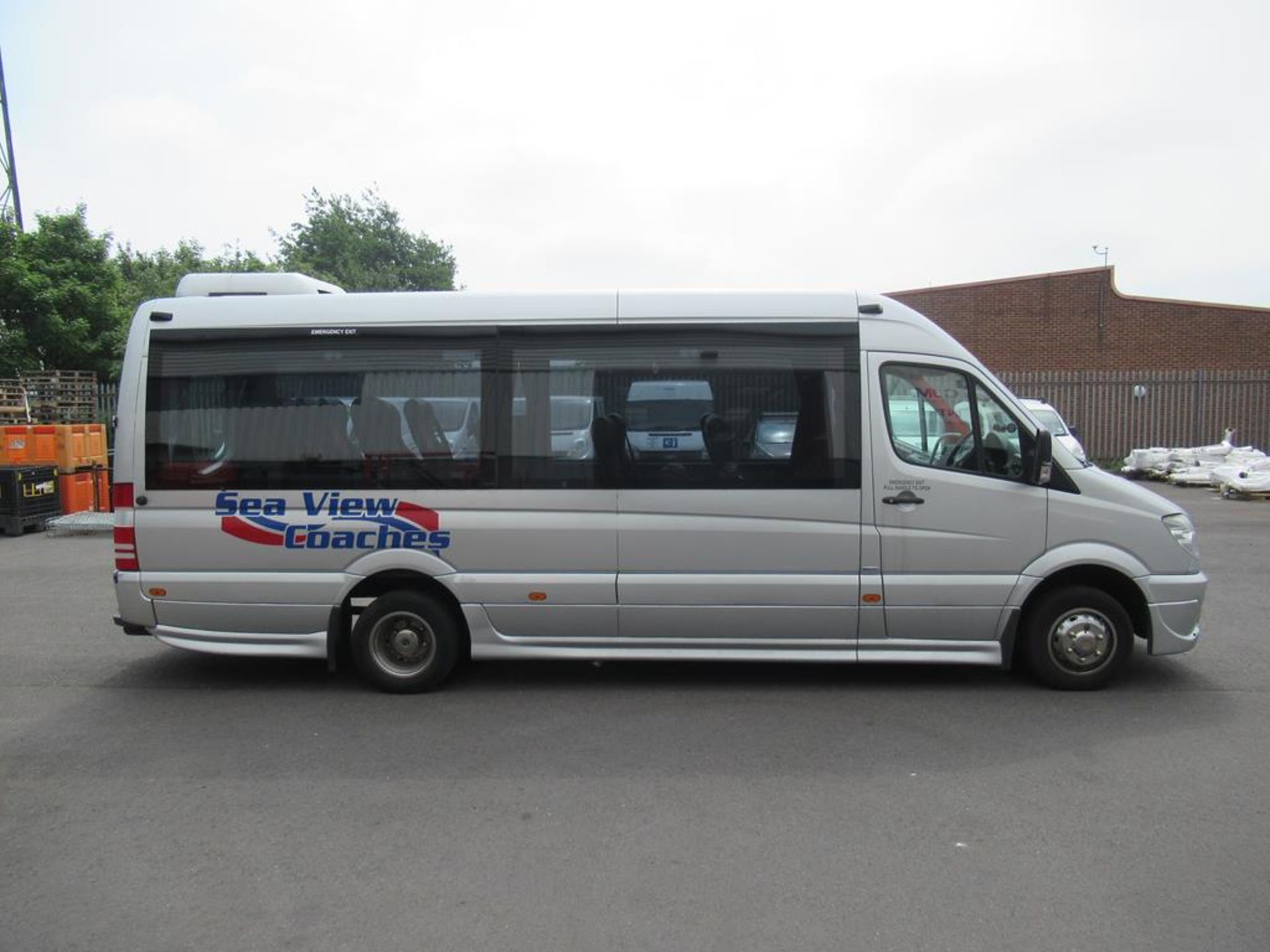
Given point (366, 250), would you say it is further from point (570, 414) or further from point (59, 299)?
point (570, 414)

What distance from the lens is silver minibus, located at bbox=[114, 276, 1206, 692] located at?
5793 mm

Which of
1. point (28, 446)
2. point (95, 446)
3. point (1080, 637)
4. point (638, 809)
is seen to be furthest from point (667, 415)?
point (95, 446)

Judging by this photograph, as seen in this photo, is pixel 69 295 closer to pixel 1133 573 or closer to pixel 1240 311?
pixel 1133 573

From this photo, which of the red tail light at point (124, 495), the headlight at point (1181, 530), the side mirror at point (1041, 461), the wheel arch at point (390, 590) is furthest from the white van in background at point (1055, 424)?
the red tail light at point (124, 495)

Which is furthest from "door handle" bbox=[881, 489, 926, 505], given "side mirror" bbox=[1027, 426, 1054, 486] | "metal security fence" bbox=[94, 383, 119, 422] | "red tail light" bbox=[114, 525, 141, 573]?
"metal security fence" bbox=[94, 383, 119, 422]

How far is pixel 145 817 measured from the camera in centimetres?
419

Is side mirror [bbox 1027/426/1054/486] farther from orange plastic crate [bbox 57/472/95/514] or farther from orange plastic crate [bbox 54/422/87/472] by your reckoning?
orange plastic crate [bbox 54/422/87/472]

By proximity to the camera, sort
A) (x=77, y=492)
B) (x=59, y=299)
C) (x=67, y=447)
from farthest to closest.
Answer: (x=59, y=299) → (x=77, y=492) → (x=67, y=447)

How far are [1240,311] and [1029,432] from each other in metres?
25.0

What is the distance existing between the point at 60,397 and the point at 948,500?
1896cm

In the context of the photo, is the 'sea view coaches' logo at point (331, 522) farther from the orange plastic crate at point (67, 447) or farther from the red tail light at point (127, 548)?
the orange plastic crate at point (67, 447)

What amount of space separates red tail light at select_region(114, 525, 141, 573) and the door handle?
4761 mm

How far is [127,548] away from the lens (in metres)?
6.02

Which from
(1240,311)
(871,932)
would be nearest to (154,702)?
(871,932)
